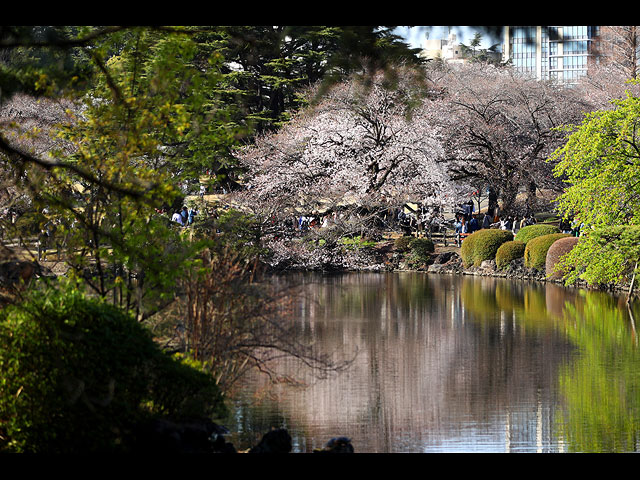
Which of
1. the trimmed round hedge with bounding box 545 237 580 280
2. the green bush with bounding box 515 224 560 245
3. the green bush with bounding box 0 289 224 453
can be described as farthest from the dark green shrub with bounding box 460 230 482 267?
the green bush with bounding box 0 289 224 453

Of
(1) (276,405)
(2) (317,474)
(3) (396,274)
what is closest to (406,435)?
(1) (276,405)

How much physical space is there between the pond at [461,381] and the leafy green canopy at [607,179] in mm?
1369

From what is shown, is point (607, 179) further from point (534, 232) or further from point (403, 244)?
point (403, 244)

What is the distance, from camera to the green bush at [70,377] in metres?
6.71

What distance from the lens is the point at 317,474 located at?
22.0 ft

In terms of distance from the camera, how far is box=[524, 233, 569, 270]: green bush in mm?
27406

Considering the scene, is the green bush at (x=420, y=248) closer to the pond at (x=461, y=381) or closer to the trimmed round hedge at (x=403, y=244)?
the trimmed round hedge at (x=403, y=244)

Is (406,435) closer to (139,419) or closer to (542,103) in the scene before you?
(139,419)

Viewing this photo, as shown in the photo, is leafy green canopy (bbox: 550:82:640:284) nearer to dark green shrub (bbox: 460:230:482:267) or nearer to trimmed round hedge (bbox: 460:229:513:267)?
trimmed round hedge (bbox: 460:229:513:267)

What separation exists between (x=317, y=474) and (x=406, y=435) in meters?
4.14

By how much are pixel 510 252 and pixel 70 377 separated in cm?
2383

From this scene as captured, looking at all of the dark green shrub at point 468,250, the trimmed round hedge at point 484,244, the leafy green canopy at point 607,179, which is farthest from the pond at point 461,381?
the dark green shrub at point 468,250

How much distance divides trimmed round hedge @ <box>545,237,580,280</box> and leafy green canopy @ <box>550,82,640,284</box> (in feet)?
13.8

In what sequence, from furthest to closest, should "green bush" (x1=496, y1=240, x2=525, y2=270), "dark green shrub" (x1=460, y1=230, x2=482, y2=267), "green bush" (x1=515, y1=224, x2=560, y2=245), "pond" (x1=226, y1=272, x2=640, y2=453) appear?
"dark green shrub" (x1=460, y1=230, x2=482, y2=267), "green bush" (x1=496, y1=240, x2=525, y2=270), "green bush" (x1=515, y1=224, x2=560, y2=245), "pond" (x1=226, y1=272, x2=640, y2=453)
